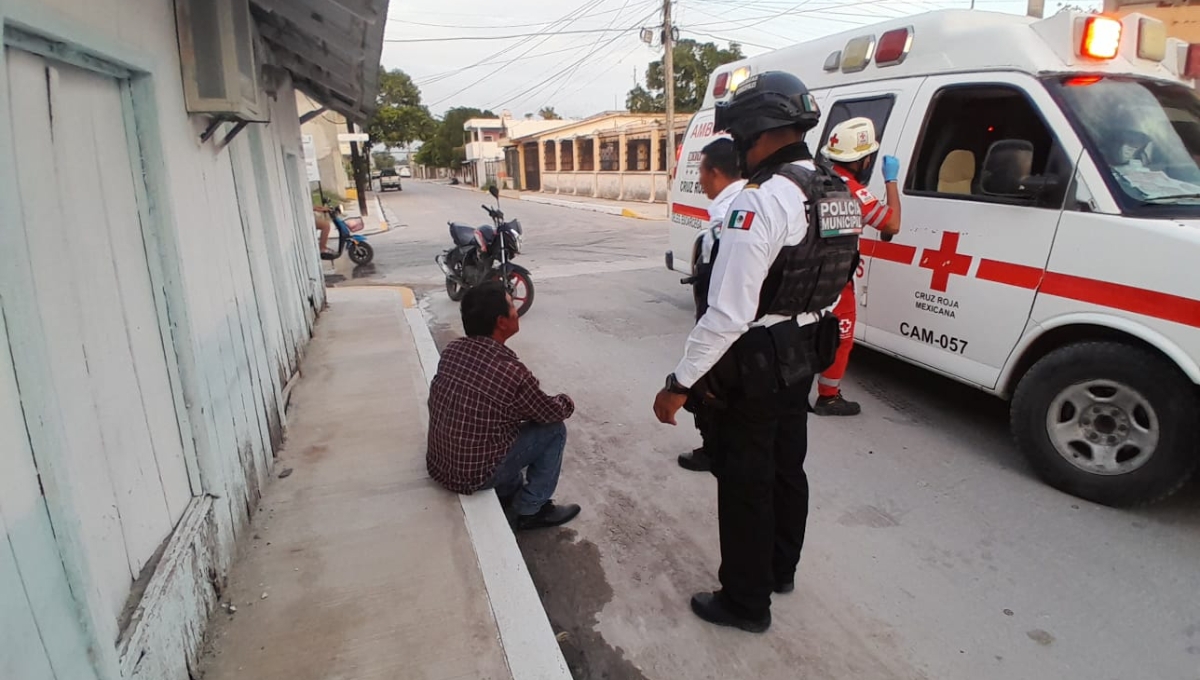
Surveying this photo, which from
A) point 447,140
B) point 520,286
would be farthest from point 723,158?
point 447,140

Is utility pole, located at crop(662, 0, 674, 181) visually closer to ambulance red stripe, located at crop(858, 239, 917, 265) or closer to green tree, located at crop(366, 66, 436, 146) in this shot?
ambulance red stripe, located at crop(858, 239, 917, 265)

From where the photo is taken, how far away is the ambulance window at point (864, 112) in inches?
176

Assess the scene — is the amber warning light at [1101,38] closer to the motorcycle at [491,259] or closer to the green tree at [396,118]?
the motorcycle at [491,259]

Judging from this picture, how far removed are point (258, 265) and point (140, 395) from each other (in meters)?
2.16

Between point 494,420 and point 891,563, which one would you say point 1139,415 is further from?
point 494,420

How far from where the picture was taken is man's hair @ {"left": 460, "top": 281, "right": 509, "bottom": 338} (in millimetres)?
3053

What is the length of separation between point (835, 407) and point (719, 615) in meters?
2.34

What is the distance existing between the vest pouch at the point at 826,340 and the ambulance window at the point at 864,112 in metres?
2.57

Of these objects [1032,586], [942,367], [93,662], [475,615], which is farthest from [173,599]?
[942,367]

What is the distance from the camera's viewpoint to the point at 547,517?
10.8 feet

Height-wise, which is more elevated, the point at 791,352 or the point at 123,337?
the point at 123,337

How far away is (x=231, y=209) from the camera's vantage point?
140 inches

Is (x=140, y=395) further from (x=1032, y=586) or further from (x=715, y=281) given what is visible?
(x=1032, y=586)

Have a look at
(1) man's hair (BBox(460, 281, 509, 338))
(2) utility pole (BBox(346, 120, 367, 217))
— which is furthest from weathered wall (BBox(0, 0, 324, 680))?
(2) utility pole (BBox(346, 120, 367, 217))
